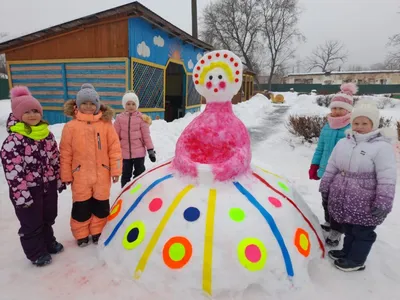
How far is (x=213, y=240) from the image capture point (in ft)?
7.91

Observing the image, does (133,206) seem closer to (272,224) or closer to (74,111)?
(74,111)

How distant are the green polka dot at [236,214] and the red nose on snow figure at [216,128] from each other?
1.14ft

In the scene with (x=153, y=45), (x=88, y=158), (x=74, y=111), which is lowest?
(x=88, y=158)

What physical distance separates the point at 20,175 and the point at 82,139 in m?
0.61

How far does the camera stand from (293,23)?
120 ft

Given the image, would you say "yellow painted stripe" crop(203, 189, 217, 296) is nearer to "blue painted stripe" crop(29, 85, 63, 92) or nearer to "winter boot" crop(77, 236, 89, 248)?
"winter boot" crop(77, 236, 89, 248)

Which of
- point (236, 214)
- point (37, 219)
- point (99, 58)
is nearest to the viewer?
point (236, 214)

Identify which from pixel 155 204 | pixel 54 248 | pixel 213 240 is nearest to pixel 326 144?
pixel 213 240

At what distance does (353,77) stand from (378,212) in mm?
61169

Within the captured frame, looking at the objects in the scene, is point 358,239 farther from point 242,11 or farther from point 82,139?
point 242,11

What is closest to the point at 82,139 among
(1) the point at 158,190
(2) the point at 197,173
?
(1) the point at 158,190

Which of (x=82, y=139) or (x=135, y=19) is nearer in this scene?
(x=82, y=139)

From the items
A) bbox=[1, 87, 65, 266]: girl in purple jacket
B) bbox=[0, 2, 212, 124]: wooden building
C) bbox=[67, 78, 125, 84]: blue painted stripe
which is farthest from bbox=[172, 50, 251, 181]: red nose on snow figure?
bbox=[67, 78, 125, 84]: blue painted stripe

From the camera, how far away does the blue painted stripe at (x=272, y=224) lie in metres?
2.45
